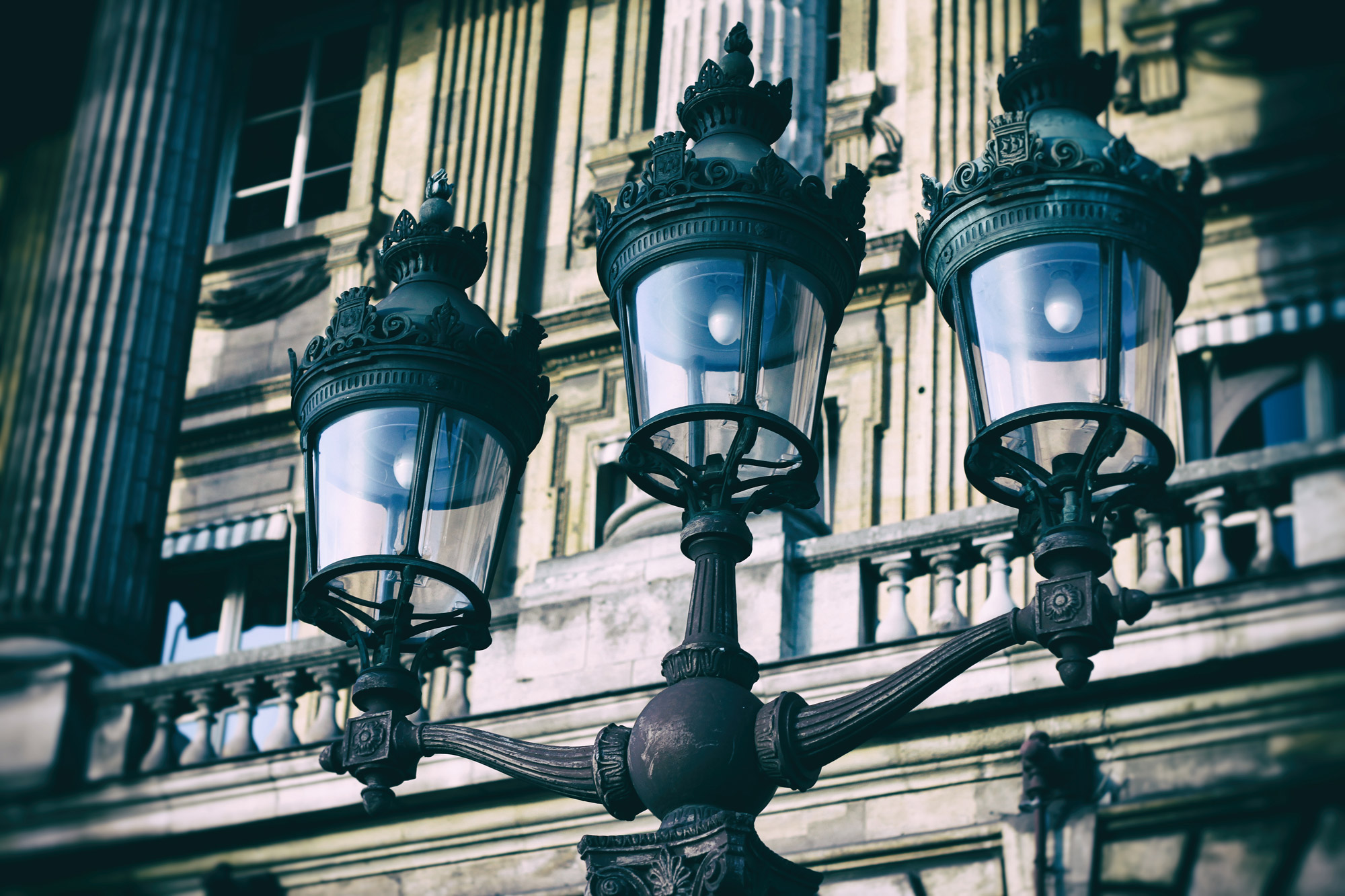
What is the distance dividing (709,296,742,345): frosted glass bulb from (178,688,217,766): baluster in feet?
21.5

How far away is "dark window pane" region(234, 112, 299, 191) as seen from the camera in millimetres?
15984

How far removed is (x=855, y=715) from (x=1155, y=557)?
183 inches

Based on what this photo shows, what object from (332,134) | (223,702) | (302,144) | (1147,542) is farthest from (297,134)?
(1147,542)

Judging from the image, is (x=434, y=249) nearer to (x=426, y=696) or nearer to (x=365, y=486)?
(x=365, y=486)

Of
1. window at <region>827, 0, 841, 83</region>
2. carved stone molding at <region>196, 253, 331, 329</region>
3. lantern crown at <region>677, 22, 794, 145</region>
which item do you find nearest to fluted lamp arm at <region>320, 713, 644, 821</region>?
lantern crown at <region>677, 22, 794, 145</region>

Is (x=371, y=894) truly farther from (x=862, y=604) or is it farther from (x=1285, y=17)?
(x=1285, y=17)

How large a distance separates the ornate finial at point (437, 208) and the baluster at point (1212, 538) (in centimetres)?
387

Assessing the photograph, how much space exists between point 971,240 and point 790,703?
123 centimetres

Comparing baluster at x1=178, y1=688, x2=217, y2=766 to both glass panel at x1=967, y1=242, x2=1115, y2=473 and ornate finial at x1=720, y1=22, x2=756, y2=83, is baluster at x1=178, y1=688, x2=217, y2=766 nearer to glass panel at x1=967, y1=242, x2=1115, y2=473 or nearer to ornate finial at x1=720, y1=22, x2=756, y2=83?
ornate finial at x1=720, y1=22, x2=756, y2=83

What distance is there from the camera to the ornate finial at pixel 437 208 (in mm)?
5918

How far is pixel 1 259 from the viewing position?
1648 centimetres

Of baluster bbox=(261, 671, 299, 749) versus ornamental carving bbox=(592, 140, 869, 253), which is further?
baluster bbox=(261, 671, 299, 749)

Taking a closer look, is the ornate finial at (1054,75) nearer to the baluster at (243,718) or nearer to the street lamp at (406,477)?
the street lamp at (406,477)

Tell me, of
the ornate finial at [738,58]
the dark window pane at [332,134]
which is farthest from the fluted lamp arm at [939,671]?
the dark window pane at [332,134]
